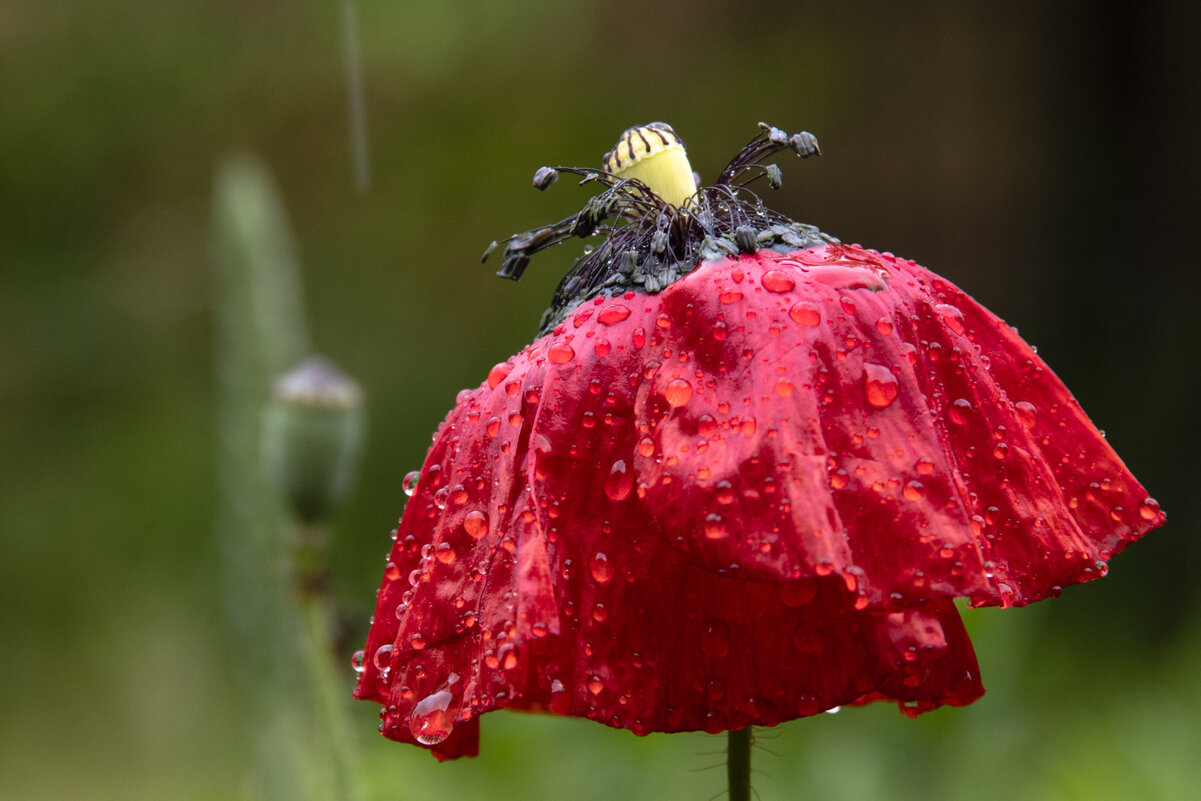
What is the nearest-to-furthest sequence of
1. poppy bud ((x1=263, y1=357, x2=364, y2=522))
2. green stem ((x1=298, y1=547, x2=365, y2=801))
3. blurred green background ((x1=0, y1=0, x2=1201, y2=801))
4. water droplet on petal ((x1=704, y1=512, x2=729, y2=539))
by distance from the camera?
water droplet on petal ((x1=704, y1=512, x2=729, y2=539)) < green stem ((x1=298, y1=547, x2=365, y2=801)) < poppy bud ((x1=263, y1=357, x2=364, y2=522)) < blurred green background ((x1=0, y1=0, x2=1201, y2=801))

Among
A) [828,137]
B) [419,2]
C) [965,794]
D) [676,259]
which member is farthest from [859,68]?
[676,259]

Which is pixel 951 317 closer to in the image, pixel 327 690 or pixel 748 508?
pixel 748 508

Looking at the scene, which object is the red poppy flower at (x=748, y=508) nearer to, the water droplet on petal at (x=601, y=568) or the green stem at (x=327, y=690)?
the water droplet on petal at (x=601, y=568)

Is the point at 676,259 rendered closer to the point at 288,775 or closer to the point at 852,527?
the point at 852,527

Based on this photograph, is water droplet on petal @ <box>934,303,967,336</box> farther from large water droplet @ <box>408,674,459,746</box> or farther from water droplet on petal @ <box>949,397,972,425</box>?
large water droplet @ <box>408,674,459,746</box>

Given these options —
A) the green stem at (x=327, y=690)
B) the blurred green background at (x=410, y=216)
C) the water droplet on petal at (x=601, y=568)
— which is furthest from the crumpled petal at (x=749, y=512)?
the blurred green background at (x=410, y=216)

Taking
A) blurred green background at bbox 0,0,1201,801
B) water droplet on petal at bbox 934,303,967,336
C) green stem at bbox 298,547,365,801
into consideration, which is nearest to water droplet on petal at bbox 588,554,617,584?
water droplet on petal at bbox 934,303,967,336

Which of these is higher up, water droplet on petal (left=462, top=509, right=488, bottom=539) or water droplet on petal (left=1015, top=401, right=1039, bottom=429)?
water droplet on petal (left=1015, top=401, right=1039, bottom=429)

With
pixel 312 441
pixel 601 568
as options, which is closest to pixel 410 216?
pixel 312 441
